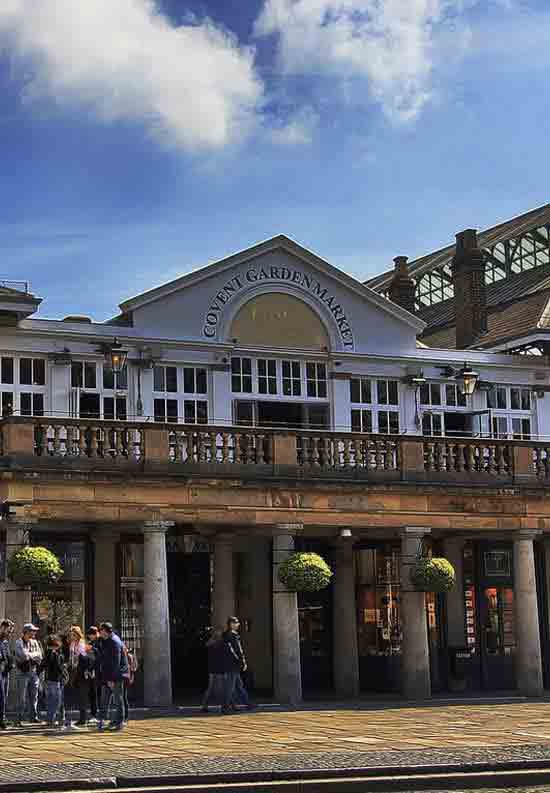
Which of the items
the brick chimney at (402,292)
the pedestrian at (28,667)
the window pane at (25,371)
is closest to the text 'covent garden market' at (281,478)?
the window pane at (25,371)

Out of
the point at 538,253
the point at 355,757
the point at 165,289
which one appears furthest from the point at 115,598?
the point at 538,253

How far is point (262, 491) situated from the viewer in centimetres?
2803

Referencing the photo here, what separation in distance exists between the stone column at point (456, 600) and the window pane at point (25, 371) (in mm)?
9795

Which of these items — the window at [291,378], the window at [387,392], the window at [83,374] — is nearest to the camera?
the window at [83,374]

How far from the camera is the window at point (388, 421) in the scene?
33.6m

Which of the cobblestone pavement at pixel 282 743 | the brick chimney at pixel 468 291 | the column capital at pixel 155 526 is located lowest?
the cobblestone pavement at pixel 282 743

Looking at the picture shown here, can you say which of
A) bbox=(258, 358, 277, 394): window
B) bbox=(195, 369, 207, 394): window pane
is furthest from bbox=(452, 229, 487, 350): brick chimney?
bbox=(195, 369, 207, 394): window pane

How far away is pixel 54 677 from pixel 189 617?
9101 mm

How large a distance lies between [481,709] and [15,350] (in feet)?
37.7

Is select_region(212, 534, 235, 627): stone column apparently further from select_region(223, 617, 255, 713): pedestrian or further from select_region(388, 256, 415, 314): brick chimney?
select_region(388, 256, 415, 314): brick chimney

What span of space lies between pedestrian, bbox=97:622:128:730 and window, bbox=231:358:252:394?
31.8 feet

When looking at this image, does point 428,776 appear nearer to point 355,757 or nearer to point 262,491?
point 355,757

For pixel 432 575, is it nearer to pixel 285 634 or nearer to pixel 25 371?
pixel 285 634

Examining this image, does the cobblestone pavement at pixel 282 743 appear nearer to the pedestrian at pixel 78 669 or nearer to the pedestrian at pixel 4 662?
the pedestrian at pixel 4 662
